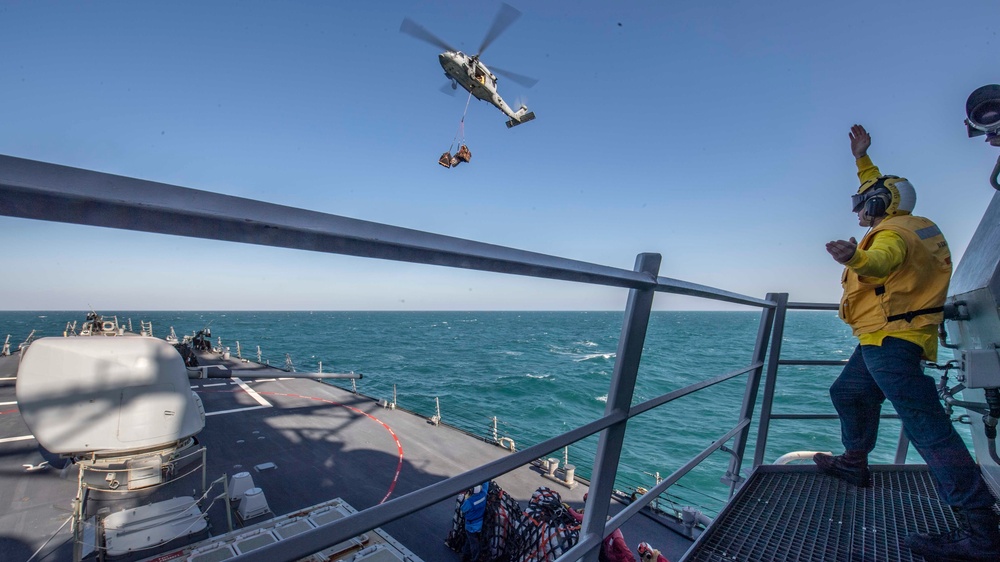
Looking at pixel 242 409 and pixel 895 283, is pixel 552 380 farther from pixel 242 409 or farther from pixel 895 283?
pixel 895 283

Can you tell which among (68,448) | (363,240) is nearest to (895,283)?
(363,240)

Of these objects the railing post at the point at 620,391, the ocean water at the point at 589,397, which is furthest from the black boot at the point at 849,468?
the railing post at the point at 620,391

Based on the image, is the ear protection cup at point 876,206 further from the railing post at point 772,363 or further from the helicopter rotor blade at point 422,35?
the helicopter rotor blade at point 422,35

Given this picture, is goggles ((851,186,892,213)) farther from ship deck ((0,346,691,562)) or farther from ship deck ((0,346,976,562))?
ship deck ((0,346,691,562))

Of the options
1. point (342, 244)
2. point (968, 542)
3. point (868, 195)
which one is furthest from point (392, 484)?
point (342, 244)

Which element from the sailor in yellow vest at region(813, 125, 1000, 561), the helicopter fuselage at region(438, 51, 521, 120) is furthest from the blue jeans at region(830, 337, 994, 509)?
the helicopter fuselage at region(438, 51, 521, 120)

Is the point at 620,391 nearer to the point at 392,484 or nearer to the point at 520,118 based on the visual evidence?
the point at 392,484
